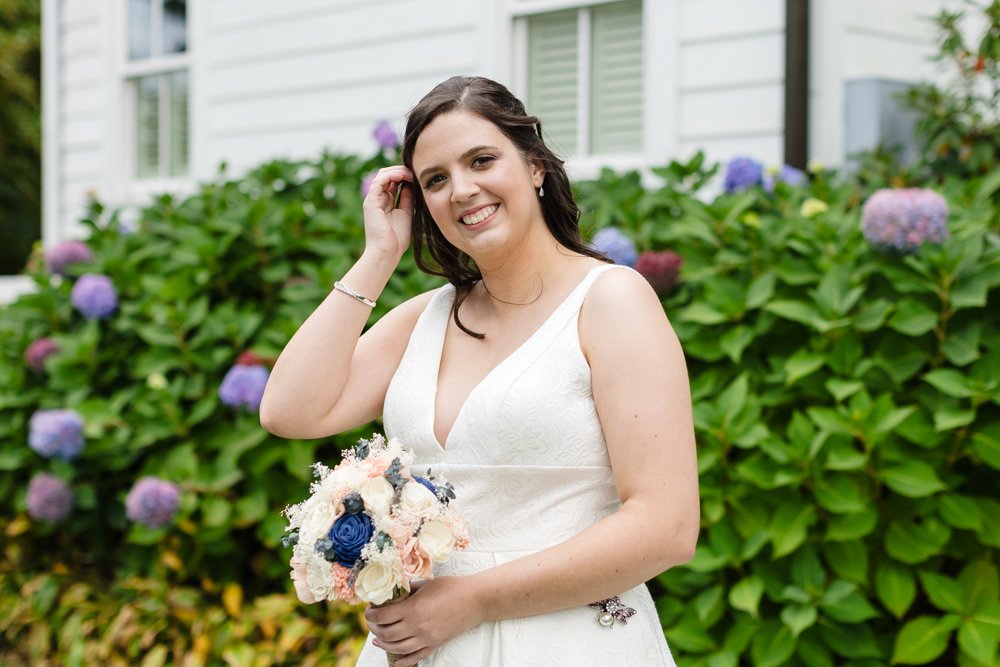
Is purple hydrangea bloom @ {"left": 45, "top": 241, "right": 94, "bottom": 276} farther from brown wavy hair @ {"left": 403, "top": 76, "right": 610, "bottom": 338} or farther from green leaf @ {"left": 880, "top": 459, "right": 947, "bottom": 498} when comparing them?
green leaf @ {"left": 880, "top": 459, "right": 947, "bottom": 498}

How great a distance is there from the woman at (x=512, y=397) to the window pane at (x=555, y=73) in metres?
3.38

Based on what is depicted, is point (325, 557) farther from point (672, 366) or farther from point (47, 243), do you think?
point (47, 243)

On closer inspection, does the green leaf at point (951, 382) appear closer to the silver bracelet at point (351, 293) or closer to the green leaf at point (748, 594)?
the green leaf at point (748, 594)

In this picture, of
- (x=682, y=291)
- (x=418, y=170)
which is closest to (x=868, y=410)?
(x=682, y=291)

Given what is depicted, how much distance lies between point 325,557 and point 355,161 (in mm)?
3568

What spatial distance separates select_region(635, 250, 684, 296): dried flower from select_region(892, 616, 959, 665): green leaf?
130 cm

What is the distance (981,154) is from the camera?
4.03 meters

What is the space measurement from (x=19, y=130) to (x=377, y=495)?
21.4m

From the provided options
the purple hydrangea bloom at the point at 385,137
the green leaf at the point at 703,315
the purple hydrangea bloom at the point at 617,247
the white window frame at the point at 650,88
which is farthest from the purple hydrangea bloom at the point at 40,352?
the green leaf at the point at 703,315

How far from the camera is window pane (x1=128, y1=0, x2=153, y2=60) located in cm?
783

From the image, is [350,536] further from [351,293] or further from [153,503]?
[153,503]

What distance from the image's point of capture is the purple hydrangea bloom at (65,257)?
4996mm

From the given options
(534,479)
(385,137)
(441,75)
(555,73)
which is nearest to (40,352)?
(385,137)

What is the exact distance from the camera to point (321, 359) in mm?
2014
